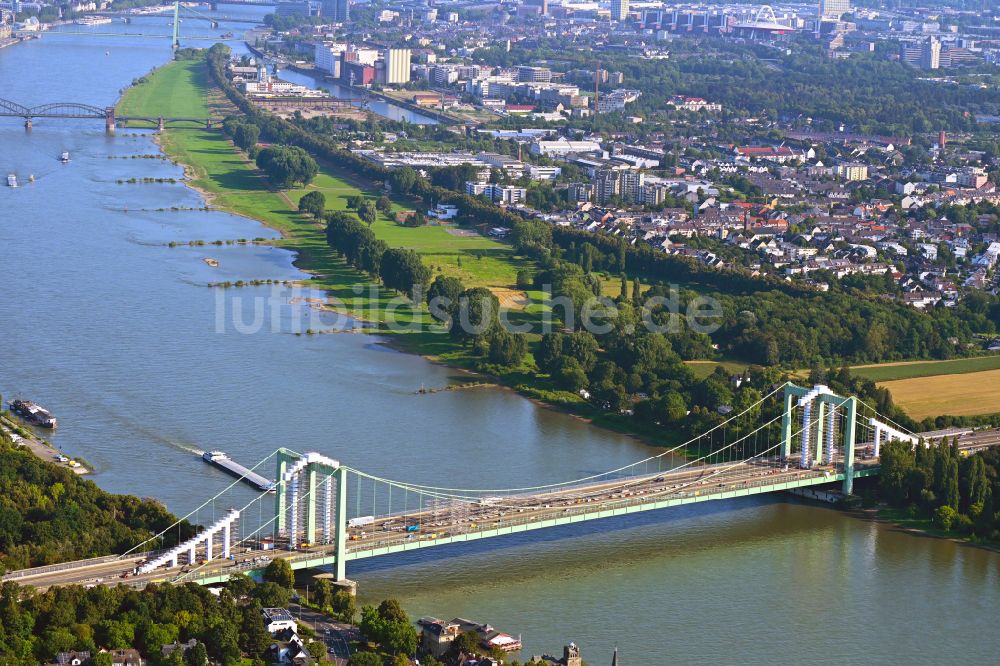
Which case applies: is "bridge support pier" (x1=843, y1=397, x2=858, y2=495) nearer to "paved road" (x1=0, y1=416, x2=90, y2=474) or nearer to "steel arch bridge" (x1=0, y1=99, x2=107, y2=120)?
"paved road" (x1=0, y1=416, x2=90, y2=474)

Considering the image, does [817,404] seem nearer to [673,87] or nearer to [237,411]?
[237,411]

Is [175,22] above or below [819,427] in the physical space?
above

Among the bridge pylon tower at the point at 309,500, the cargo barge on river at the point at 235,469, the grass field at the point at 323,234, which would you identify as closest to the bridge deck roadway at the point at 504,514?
the bridge pylon tower at the point at 309,500

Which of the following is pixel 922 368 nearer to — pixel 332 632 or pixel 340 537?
pixel 340 537

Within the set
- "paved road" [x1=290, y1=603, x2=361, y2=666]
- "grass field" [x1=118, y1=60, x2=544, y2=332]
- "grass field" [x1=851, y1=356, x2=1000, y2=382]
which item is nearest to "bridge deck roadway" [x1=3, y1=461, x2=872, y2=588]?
"paved road" [x1=290, y1=603, x2=361, y2=666]

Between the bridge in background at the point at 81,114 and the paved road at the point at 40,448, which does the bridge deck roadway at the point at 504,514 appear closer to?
the paved road at the point at 40,448

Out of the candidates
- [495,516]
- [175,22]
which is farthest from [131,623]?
[175,22]
